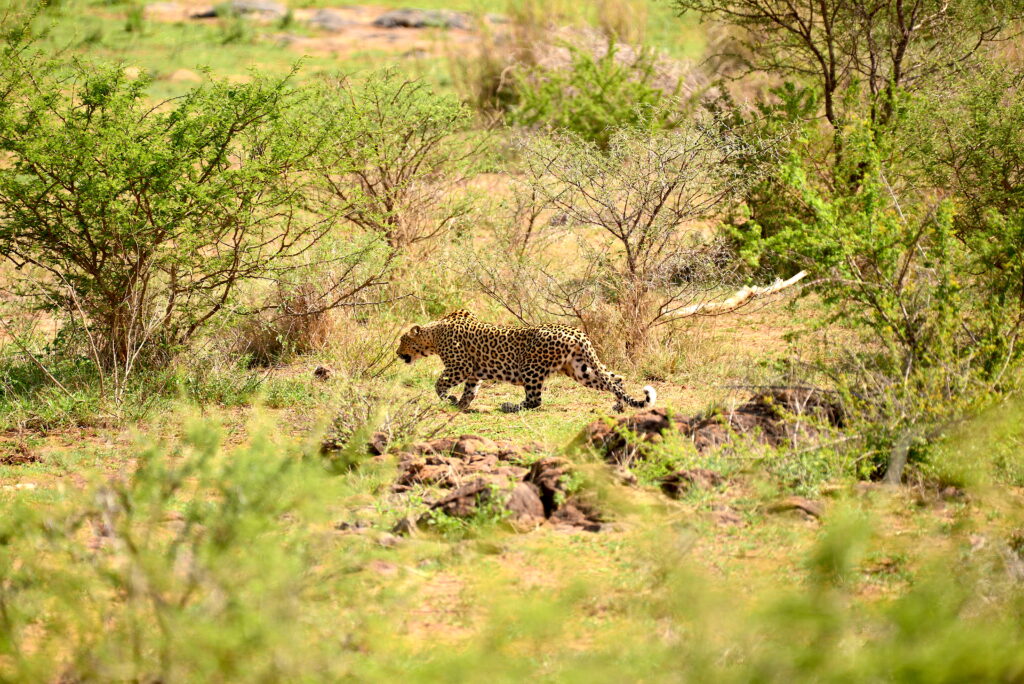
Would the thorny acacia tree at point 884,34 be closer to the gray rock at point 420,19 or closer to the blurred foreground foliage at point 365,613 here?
the blurred foreground foliage at point 365,613

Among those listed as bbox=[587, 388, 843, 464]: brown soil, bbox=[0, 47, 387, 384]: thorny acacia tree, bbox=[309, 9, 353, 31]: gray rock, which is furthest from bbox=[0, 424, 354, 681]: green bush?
bbox=[309, 9, 353, 31]: gray rock

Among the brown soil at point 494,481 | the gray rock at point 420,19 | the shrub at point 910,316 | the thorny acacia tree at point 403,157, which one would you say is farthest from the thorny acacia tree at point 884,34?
the gray rock at point 420,19

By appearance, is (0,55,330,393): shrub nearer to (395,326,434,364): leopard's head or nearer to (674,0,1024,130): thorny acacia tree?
(395,326,434,364): leopard's head

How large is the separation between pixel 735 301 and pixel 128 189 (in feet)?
19.7

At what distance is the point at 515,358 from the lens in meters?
9.76

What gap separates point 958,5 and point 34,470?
1190 cm

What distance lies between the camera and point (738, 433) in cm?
715

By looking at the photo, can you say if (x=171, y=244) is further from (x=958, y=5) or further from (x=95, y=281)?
(x=958, y=5)

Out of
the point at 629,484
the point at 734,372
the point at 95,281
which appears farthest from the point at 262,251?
the point at 629,484

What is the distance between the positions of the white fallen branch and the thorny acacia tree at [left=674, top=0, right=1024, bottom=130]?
268 cm

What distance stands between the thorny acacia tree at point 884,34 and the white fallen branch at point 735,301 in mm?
2676

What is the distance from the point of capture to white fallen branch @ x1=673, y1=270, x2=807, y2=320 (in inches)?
439

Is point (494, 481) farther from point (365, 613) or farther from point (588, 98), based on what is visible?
point (588, 98)

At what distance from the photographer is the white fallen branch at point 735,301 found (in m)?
11.1
